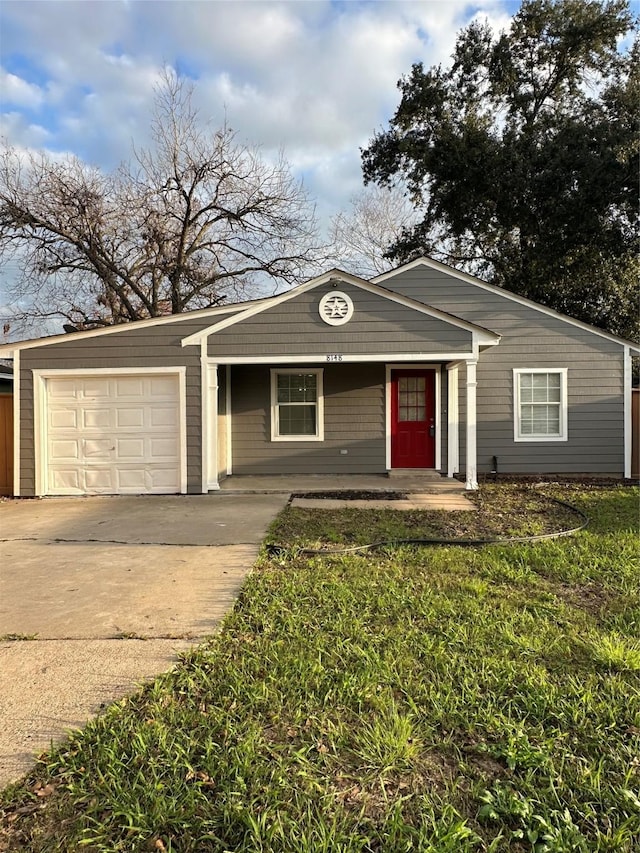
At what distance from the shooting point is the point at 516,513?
22.6ft

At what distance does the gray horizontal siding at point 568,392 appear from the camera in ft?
34.1

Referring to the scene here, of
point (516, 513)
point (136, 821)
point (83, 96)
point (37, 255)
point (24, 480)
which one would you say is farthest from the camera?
point (37, 255)

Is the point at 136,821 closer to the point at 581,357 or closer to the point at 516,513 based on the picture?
the point at 516,513

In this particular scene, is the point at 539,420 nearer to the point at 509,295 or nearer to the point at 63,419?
the point at 509,295

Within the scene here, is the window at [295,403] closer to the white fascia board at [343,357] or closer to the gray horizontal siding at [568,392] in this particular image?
the white fascia board at [343,357]

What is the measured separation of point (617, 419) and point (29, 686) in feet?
36.5

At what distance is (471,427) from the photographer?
28.7 ft

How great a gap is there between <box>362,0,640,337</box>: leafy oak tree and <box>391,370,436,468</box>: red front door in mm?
8541

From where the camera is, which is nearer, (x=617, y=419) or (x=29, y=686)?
(x=29, y=686)

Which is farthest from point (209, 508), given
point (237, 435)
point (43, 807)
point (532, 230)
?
point (532, 230)

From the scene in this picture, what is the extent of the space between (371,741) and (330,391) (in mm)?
8445

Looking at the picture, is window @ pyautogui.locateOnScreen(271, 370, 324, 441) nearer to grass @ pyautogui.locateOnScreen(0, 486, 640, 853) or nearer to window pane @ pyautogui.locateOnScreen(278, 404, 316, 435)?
window pane @ pyautogui.locateOnScreen(278, 404, 316, 435)

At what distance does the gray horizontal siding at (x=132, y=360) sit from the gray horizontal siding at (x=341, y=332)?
0.62m

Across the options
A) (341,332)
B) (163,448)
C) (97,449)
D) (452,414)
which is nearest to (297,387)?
(341,332)
